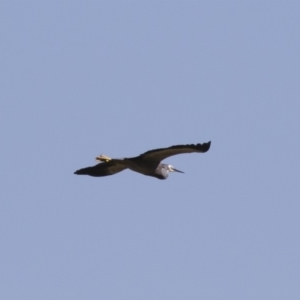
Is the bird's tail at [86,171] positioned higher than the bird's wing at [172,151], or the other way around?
the bird's tail at [86,171]

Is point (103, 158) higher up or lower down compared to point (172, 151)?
higher up

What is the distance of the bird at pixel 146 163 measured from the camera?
98.5 feet

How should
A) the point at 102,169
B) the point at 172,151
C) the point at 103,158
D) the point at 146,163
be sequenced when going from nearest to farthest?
1. the point at 172,151
2. the point at 146,163
3. the point at 103,158
4. the point at 102,169

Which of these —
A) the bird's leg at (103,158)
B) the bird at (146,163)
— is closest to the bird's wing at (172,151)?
the bird at (146,163)

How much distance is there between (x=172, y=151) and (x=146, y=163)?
1178mm

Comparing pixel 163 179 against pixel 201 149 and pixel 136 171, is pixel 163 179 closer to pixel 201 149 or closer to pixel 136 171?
pixel 136 171

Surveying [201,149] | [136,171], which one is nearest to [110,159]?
[136,171]

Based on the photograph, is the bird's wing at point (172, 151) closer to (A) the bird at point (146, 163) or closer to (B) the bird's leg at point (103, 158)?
(A) the bird at point (146, 163)

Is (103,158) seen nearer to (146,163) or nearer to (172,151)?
(146,163)

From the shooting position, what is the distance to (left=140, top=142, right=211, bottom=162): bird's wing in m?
29.7

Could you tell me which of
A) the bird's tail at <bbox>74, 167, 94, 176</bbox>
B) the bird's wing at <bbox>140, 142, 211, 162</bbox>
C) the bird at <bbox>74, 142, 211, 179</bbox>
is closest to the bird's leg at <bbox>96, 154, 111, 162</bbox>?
the bird at <bbox>74, 142, 211, 179</bbox>

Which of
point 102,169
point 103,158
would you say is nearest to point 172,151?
point 103,158

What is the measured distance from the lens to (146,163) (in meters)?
31.4

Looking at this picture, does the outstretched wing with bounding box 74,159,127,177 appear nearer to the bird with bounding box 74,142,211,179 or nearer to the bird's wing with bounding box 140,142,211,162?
the bird with bounding box 74,142,211,179
